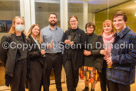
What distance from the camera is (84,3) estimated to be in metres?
3.36

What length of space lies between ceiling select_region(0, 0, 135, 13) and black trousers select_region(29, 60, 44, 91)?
5.23 ft

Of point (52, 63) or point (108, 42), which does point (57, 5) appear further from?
point (108, 42)

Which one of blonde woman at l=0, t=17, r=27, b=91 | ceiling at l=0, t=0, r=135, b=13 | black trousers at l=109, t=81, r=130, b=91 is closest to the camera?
black trousers at l=109, t=81, r=130, b=91

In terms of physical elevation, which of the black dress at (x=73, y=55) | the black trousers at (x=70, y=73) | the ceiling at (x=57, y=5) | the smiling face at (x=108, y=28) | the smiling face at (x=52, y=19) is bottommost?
the black trousers at (x=70, y=73)

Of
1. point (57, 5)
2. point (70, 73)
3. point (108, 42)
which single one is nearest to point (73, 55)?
point (70, 73)

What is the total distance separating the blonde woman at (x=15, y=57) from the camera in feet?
5.98

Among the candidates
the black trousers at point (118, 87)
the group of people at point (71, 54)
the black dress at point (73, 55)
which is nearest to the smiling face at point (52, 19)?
the group of people at point (71, 54)

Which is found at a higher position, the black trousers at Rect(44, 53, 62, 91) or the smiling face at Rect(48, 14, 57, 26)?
the smiling face at Rect(48, 14, 57, 26)

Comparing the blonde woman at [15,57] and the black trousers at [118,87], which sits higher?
the blonde woman at [15,57]

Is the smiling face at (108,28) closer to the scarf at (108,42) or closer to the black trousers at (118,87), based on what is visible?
the scarf at (108,42)

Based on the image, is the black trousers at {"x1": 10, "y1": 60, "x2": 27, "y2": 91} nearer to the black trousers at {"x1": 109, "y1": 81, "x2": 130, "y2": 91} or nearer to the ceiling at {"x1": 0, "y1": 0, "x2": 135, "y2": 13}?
the black trousers at {"x1": 109, "y1": 81, "x2": 130, "y2": 91}

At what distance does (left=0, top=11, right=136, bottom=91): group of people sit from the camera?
1.53m

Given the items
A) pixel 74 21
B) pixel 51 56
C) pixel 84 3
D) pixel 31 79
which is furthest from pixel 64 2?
pixel 31 79

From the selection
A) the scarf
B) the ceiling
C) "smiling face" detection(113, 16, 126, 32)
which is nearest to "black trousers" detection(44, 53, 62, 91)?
the scarf
